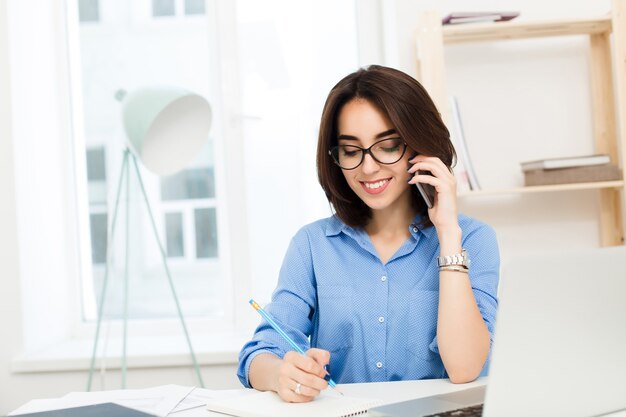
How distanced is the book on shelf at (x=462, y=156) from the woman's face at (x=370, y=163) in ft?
3.25

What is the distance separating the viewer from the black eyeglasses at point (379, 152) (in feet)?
5.26

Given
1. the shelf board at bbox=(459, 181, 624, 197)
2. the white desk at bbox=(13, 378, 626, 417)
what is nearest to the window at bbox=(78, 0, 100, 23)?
the shelf board at bbox=(459, 181, 624, 197)

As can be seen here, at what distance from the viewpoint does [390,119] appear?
1.59 metres

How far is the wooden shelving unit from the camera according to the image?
2480 mm

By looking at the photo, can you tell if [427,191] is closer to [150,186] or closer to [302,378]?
[302,378]

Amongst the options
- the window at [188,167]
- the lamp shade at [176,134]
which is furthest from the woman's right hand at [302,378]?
the window at [188,167]

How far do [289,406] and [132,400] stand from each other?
295 millimetres

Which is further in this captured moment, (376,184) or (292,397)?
(376,184)

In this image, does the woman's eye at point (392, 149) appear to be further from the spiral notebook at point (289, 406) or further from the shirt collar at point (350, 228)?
the spiral notebook at point (289, 406)

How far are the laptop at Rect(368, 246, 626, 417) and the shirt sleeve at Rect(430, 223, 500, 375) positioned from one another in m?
0.53

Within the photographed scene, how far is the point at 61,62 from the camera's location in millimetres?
3211

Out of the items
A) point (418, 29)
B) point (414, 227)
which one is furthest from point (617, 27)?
point (414, 227)

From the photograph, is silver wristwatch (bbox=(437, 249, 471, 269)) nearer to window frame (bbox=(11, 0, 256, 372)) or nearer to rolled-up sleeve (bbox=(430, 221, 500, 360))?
rolled-up sleeve (bbox=(430, 221, 500, 360))

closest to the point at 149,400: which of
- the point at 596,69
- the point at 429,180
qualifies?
the point at 429,180
